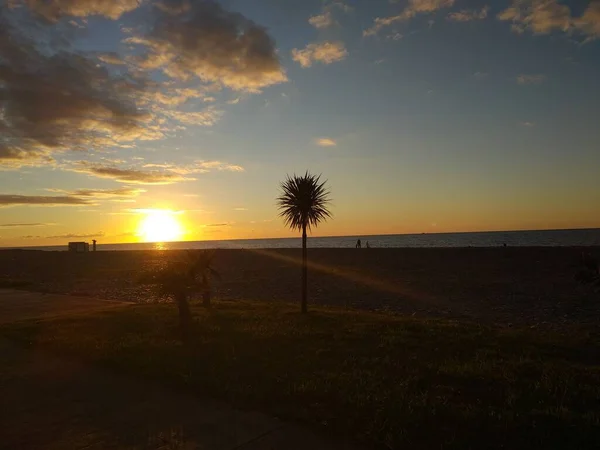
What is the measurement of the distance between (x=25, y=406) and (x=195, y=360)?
3.52 metres

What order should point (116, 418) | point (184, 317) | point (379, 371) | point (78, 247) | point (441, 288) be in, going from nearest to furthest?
1. point (116, 418)
2. point (379, 371)
3. point (184, 317)
4. point (441, 288)
5. point (78, 247)

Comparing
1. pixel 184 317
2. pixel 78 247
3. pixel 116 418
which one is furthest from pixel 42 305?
pixel 78 247

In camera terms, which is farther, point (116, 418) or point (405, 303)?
point (405, 303)

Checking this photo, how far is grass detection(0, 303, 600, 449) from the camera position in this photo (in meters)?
6.50

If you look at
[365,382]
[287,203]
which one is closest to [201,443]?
[365,382]

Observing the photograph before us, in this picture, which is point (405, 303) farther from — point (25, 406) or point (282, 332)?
point (25, 406)

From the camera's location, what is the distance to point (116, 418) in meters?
7.09

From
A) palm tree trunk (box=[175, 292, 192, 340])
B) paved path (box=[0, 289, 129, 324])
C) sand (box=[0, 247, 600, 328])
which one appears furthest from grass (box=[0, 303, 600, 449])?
sand (box=[0, 247, 600, 328])

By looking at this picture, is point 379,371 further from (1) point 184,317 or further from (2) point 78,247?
(2) point 78,247

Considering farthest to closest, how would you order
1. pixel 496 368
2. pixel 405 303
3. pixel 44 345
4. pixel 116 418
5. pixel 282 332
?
pixel 405 303 → pixel 282 332 → pixel 44 345 → pixel 496 368 → pixel 116 418

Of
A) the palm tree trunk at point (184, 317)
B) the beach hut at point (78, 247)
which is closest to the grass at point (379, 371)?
the palm tree trunk at point (184, 317)

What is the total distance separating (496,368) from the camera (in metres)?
9.88

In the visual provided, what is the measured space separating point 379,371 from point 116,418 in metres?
5.30

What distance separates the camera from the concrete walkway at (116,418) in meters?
6.18
